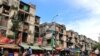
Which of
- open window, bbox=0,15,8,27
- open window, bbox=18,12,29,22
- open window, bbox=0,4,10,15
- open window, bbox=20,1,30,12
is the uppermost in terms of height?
open window, bbox=20,1,30,12

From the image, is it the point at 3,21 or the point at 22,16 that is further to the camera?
→ the point at 22,16

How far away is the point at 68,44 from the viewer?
63.9 meters

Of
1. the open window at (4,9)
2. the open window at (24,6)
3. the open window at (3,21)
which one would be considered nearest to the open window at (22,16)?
the open window at (24,6)

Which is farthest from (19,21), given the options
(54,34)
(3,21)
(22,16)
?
(54,34)

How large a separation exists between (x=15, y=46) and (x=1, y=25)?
15.2 feet

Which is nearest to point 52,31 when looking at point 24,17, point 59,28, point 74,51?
point 59,28

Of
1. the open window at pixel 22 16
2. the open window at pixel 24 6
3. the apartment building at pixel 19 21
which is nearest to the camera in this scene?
the apartment building at pixel 19 21

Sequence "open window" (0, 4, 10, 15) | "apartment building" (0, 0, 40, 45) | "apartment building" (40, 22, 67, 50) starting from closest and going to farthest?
"open window" (0, 4, 10, 15) < "apartment building" (0, 0, 40, 45) < "apartment building" (40, 22, 67, 50)

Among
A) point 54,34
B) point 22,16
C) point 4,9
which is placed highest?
point 4,9

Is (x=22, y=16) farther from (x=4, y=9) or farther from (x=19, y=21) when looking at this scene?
(x=4, y=9)

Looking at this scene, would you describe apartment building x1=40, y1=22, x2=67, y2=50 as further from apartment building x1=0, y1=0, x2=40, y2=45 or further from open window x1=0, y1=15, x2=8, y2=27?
open window x1=0, y1=15, x2=8, y2=27

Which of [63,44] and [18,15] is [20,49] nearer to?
[18,15]

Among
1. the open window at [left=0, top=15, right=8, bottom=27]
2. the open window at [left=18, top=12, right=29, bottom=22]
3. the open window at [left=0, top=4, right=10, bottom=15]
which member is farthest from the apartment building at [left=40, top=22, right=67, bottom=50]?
the open window at [left=0, top=15, right=8, bottom=27]

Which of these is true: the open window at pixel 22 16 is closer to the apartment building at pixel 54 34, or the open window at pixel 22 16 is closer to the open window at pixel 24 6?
the open window at pixel 24 6
